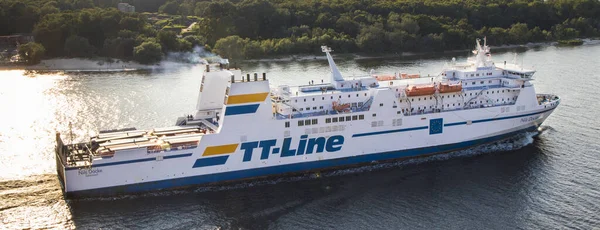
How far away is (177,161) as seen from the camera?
2880 centimetres

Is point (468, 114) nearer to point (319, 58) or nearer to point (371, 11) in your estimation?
point (319, 58)

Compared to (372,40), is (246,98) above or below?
below

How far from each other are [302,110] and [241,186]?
200 inches

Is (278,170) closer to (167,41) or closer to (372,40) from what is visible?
(167,41)

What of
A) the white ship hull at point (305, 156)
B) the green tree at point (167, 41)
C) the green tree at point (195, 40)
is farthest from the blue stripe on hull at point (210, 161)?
the green tree at point (195, 40)

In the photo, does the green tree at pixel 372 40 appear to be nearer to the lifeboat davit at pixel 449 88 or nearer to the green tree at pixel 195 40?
the green tree at pixel 195 40

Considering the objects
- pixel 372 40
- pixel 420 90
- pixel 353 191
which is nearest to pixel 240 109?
pixel 353 191

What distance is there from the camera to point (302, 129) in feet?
100

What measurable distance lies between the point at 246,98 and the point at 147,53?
114 ft

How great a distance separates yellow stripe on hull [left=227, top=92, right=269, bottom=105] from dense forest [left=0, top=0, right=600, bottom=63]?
3464cm

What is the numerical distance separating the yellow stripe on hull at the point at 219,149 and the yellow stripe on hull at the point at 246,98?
2107mm

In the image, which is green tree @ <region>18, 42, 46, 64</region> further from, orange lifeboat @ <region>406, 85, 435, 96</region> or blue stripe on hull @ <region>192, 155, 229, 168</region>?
orange lifeboat @ <region>406, 85, 435, 96</region>

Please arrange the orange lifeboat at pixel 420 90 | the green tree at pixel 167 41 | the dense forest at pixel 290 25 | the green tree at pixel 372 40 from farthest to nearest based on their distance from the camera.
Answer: the green tree at pixel 372 40
the dense forest at pixel 290 25
the green tree at pixel 167 41
the orange lifeboat at pixel 420 90

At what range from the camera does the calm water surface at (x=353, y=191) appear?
1029 inches
